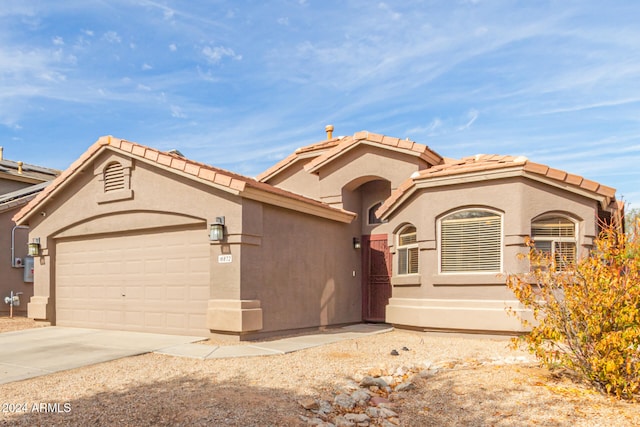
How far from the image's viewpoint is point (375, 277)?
14555 millimetres

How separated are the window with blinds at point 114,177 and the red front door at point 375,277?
21.4 feet

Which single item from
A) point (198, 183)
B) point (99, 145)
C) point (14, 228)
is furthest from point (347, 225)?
point (14, 228)

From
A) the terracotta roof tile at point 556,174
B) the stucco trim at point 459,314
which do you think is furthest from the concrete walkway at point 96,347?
the terracotta roof tile at point 556,174

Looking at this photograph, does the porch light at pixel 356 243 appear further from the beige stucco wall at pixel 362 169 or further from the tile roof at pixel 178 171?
the beige stucco wall at pixel 362 169

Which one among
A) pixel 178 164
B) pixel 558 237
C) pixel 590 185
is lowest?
pixel 558 237

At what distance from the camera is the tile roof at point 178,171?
10.3 meters

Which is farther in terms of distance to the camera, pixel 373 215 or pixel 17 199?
pixel 17 199

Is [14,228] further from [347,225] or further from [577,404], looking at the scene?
[577,404]

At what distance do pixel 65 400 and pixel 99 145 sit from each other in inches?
302

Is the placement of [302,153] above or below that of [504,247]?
above

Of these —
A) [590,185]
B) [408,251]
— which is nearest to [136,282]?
[408,251]

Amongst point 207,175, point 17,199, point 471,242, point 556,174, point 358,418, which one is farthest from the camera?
point 17,199

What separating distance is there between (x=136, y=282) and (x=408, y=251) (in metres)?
6.35

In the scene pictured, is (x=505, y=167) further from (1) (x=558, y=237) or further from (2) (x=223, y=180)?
(2) (x=223, y=180)
